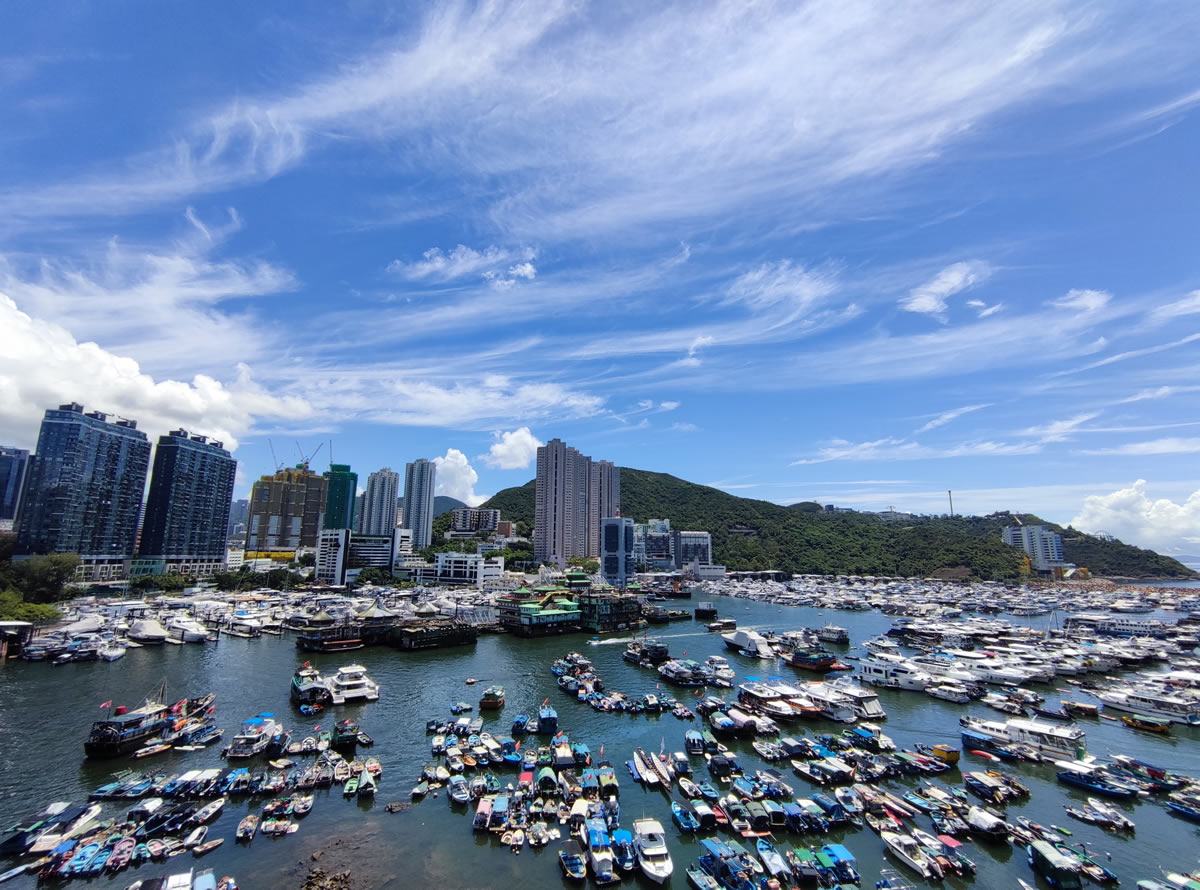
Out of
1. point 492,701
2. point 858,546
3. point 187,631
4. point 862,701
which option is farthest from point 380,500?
point 862,701

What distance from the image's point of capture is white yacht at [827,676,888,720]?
1261 inches

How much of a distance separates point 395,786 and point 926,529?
564ft

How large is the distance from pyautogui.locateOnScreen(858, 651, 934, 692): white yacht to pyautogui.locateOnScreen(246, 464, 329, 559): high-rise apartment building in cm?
14635

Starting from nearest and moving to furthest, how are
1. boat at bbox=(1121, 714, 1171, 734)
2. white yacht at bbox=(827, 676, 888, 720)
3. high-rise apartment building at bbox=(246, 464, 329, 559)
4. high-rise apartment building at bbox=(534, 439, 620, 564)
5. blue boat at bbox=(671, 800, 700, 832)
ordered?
blue boat at bbox=(671, 800, 700, 832) < boat at bbox=(1121, 714, 1171, 734) < white yacht at bbox=(827, 676, 888, 720) < high-rise apartment building at bbox=(534, 439, 620, 564) < high-rise apartment building at bbox=(246, 464, 329, 559)

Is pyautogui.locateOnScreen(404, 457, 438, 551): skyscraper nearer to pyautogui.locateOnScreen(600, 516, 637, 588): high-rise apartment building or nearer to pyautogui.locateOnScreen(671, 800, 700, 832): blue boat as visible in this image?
pyautogui.locateOnScreen(600, 516, 637, 588): high-rise apartment building

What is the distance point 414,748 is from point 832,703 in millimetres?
23388

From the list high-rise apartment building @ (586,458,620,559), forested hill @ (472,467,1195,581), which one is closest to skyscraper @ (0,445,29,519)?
forested hill @ (472,467,1195,581)

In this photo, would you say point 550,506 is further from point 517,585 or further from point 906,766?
point 906,766

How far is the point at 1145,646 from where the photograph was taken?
5212 centimetres

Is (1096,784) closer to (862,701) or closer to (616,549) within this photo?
(862,701)

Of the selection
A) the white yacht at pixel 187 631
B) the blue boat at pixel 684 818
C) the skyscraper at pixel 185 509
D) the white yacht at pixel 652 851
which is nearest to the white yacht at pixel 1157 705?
the blue boat at pixel 684 818

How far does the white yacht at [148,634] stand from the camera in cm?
5119

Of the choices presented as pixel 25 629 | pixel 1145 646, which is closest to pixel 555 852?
pixel 25 629

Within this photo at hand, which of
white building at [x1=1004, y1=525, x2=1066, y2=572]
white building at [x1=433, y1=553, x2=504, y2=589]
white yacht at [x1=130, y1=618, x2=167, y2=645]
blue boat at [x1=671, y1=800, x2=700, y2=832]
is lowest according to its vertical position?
blue boat at [x1=671, y1=800, x2=700, y2=832]
